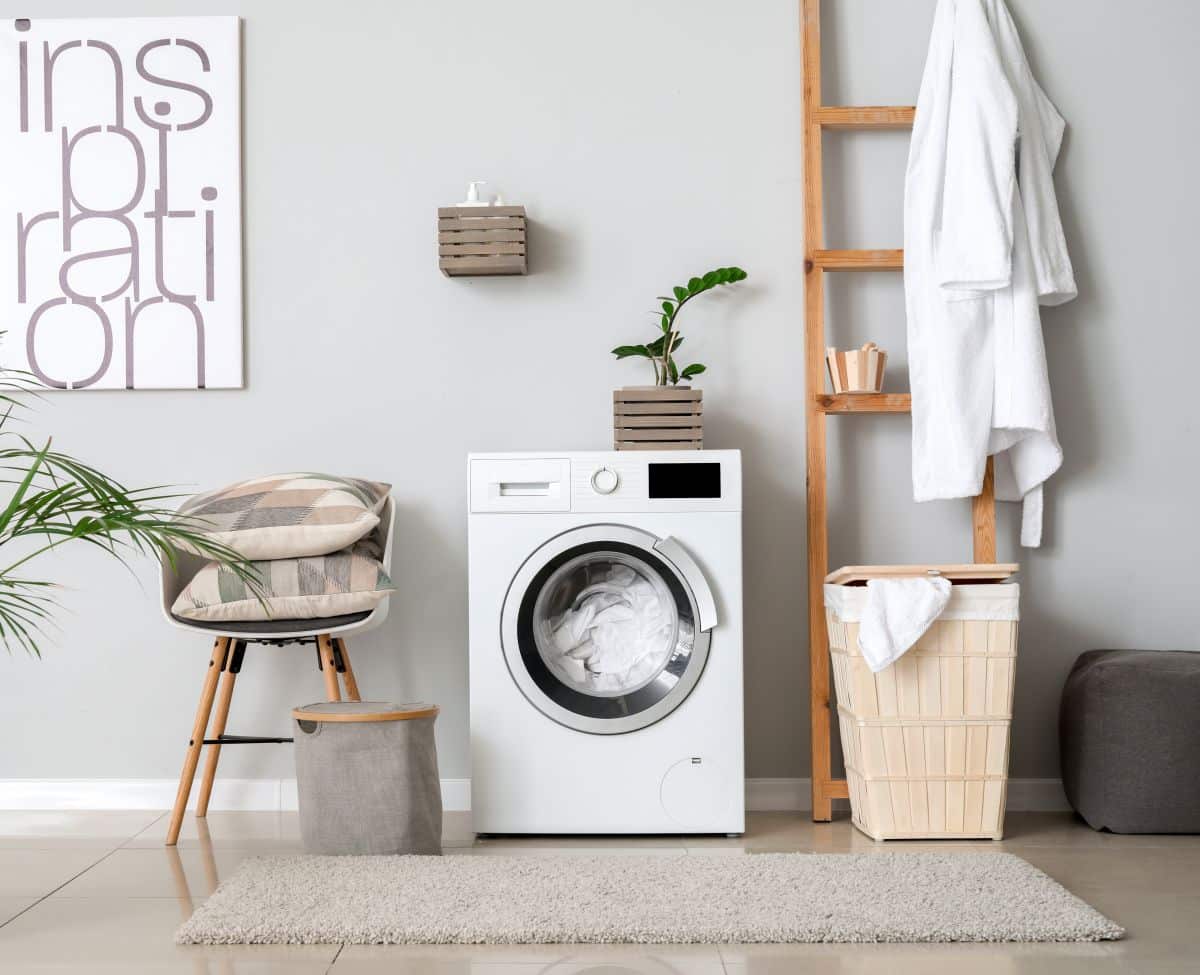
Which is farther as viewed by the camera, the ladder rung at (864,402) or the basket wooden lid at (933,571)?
the ladder rung at (864,402)

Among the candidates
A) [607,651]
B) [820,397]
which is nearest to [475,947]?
[607,651]

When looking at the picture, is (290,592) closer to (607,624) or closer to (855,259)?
(607,624)

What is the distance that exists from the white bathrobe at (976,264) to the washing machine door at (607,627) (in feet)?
2.21

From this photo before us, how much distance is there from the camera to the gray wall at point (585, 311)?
9.30 ft

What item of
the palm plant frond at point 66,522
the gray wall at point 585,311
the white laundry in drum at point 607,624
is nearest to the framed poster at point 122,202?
the gray wall at point 585,311

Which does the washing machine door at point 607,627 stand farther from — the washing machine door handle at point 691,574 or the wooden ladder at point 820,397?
the wooden ladder at point 820,397

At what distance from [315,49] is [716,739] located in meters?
1.99

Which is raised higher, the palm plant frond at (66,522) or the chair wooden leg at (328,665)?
the palm plant frond at (66,522)

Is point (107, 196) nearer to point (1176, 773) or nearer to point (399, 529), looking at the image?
point (399, 529)

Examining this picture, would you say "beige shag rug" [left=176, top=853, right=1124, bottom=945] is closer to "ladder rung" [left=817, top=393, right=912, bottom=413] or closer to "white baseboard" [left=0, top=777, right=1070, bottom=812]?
"white baseboard" [left=0, top=777, right=1070, bottom=812]

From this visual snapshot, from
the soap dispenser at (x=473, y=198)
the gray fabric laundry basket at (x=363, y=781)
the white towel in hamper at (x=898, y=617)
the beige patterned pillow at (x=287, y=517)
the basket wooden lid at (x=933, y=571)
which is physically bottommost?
the gray fabric laundry basket at (x=363, y=781)

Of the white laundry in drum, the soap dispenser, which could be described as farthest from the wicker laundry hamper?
the soap dispenser

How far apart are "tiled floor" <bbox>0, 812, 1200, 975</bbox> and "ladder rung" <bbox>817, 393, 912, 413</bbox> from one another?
979mm

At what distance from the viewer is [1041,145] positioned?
A: 8.92 ft
